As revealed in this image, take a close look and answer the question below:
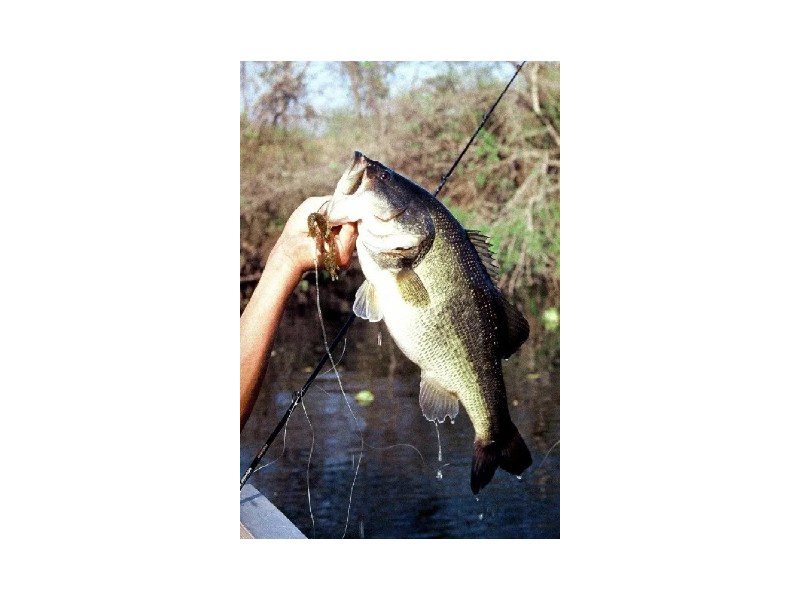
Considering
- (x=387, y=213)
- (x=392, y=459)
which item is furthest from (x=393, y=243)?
(x=392, y=459)

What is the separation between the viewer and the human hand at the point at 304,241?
2920 millimetres

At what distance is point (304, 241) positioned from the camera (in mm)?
2955

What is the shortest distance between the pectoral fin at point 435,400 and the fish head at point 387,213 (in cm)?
42

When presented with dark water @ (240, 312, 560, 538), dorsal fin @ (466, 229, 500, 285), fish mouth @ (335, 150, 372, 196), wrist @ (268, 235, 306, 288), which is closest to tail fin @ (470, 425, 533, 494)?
dorsal fin @ (466, 229, 500, 285)

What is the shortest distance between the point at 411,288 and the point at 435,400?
411 mm

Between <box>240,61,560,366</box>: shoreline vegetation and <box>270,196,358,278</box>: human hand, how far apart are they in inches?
37.0

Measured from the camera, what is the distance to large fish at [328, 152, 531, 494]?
2.66 metres

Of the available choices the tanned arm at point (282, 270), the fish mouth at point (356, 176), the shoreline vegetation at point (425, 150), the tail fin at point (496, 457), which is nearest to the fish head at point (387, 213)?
the fish mouth at point (356, 176)

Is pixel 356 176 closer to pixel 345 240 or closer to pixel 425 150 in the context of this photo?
pixel 345 240

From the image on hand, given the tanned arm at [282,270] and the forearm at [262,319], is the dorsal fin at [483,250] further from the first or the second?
the forearm at [262,319]

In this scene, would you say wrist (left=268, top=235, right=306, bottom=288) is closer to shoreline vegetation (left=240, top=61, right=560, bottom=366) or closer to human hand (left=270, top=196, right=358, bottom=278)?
human hand (left=270, top=196, right=358, bottom=278)
